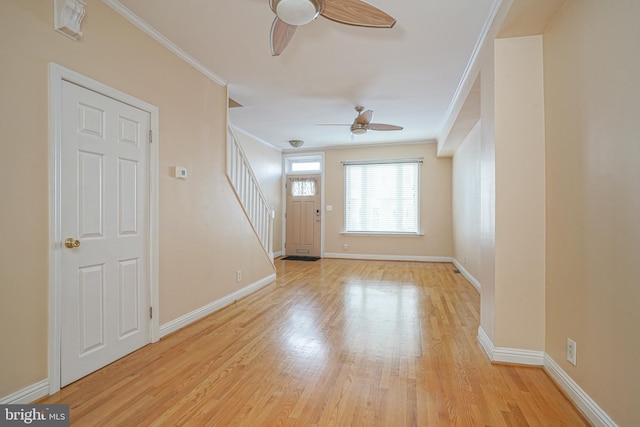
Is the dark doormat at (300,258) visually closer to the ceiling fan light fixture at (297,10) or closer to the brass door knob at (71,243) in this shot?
the brass door knob at (71,243)

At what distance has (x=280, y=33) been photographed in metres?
2.08

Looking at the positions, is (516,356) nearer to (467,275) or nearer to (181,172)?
(467,275)

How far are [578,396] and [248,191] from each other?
12.5 feet

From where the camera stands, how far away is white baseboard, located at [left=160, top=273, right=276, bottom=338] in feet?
8.91

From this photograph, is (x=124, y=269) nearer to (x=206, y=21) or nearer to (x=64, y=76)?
(x=64, y=76)

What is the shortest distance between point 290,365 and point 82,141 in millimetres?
2105

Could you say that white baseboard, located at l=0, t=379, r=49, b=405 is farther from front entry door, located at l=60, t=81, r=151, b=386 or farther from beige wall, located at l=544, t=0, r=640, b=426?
beige wall, located at l=544, t=0, r=640, b=426

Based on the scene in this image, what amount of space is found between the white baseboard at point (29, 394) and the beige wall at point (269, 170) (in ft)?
14.8

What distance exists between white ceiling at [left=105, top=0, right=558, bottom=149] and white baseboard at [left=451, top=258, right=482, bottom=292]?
2551 mm

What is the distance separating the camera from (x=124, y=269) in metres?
2.30

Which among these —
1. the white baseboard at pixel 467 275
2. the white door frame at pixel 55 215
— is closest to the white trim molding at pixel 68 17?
the white door frame at pixel 55 215

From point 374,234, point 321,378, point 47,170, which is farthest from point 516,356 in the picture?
point 374,234

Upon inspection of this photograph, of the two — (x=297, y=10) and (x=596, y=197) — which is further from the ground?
(x=297, y=10)

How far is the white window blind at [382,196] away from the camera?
660cm
